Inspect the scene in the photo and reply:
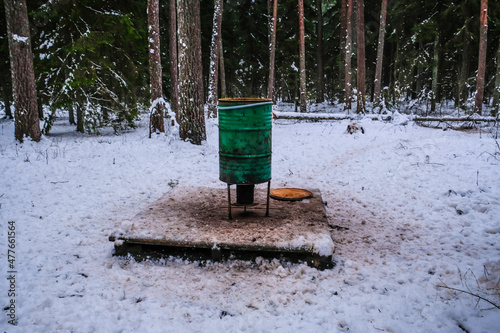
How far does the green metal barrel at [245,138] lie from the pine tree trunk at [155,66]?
6.83 m

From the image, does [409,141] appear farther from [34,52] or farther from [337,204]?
[34,52]

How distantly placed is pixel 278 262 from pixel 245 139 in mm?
1522

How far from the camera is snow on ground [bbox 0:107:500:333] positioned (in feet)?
8.03

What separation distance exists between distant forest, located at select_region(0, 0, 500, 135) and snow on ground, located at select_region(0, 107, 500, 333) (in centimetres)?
493

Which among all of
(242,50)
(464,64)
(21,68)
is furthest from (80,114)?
(464,64)

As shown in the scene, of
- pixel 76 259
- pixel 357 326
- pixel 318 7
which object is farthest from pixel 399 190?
pixel 318 7

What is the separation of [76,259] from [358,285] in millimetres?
3030

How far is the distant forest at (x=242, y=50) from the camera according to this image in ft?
34.7

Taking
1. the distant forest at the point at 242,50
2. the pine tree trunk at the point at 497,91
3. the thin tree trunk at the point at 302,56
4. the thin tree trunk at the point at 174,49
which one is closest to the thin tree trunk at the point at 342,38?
the distant forest at the point at 242,50

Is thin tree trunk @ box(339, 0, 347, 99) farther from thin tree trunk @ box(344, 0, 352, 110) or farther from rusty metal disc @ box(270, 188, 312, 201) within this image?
rusty metal disc @ box(270, 188, 312, 201)

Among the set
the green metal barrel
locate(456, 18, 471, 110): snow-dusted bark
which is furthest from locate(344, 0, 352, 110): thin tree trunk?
the green metal barrel

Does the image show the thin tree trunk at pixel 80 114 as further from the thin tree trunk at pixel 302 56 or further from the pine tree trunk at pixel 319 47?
the pine tree trunk at pixel 319 47

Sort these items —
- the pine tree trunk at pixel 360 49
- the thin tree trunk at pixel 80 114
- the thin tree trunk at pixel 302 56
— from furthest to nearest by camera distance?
the thin tree trunk at pixel 302 56 → the pine tree trunk at pixel 360 49 → the thin tree trunk at pixel 80 114

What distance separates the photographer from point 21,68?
25.9 ft
